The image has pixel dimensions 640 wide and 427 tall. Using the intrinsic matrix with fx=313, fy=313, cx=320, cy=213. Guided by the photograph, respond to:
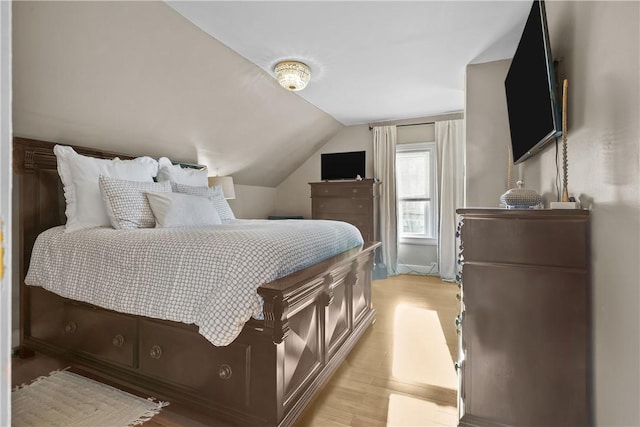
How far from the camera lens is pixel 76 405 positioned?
63.4 inches

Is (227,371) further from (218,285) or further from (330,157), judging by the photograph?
(330,157)

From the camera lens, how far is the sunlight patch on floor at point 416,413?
5.02ft

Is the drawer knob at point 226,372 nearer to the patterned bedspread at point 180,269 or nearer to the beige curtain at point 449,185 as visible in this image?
the patterned bedspread at point 180,269

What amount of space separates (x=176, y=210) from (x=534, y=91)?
2.28 meters

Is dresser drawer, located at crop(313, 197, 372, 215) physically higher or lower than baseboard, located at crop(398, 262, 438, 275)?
higher

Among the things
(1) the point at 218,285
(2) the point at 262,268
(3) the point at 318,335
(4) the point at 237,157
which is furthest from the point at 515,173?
(4) the point at 237,157

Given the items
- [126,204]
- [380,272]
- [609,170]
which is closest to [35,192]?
[126,204]

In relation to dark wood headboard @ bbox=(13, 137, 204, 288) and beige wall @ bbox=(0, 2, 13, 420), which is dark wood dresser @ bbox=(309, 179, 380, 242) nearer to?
dark wood headboard @ bbox=(13, 137, 204, 288)

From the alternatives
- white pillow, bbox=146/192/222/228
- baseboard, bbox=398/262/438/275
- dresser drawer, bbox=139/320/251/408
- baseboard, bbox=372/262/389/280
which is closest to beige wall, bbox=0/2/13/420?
dresser drawer, bbox=139/320/251/408

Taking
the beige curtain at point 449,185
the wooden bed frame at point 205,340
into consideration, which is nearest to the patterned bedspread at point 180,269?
the wooden bed frame at point 205,340

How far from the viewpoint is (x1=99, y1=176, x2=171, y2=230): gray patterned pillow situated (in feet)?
6.70

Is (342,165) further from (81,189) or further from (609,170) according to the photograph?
(609,170)

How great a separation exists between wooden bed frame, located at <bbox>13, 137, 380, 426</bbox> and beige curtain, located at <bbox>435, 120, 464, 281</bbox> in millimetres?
2359

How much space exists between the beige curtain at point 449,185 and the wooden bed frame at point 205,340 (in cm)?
236
